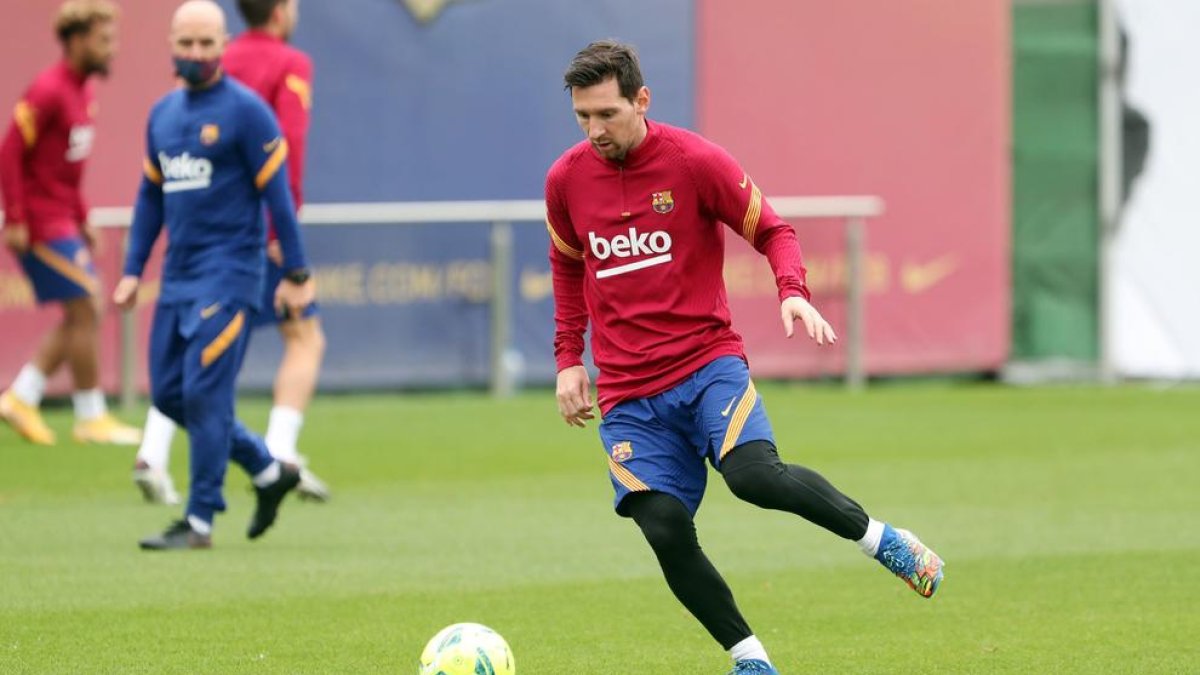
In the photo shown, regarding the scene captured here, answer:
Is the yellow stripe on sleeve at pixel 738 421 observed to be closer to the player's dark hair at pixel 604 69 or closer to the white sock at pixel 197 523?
the player's dark hair at pixel 604 69

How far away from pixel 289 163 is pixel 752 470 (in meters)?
5.71

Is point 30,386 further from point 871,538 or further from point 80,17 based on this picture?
point 871,538

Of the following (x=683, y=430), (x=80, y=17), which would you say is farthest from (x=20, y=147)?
(x=683, y=430)

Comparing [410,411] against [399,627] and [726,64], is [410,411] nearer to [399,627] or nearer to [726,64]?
[726,64]

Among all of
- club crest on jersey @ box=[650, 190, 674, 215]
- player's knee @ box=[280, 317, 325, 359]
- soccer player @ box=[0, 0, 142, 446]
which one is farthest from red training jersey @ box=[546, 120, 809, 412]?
soccer player @ box=[0, 0, 142, 446]

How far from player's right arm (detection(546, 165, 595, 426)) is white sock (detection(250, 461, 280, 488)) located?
10.1 feet

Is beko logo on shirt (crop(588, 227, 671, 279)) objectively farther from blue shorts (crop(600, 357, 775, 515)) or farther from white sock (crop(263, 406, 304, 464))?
white sock (crop(263, 406, 304, 464))

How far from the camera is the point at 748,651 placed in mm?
6672

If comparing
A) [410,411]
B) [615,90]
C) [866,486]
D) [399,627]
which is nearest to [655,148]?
[615,90]

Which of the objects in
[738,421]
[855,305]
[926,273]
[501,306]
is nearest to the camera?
[738,421]

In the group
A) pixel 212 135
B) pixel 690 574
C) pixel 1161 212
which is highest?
pixel 212 135

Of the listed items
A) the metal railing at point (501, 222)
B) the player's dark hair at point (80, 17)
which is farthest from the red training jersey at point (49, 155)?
the metal railing at point (501, 222)

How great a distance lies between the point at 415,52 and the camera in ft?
62.3

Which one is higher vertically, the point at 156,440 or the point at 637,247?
the point at 637,247
